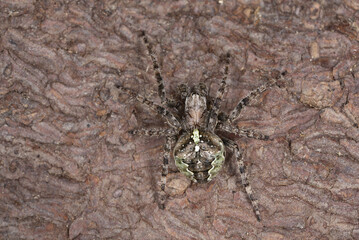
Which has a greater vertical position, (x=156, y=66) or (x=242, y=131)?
(x=156, y=66)

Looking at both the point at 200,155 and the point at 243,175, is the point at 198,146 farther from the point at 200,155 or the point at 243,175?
the point at 243,175

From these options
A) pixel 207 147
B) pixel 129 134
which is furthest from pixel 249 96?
pixel 129 134

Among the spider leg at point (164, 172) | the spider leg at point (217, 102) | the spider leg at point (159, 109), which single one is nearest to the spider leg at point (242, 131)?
the spider leg at point (217, 102)

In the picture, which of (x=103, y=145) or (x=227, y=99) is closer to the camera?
(x=103, y=145)

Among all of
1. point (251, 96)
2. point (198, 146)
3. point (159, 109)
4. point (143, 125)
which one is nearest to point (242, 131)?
point (251, 96)

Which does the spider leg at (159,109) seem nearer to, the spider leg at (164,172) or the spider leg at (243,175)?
the spider leg at (164,172)

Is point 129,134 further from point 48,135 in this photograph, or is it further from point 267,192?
point 267,192

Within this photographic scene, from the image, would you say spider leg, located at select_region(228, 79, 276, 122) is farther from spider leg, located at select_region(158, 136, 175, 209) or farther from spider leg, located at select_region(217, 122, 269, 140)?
spider leg, located at select_region(158, 136, 175, 209)

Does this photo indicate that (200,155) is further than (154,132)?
No
